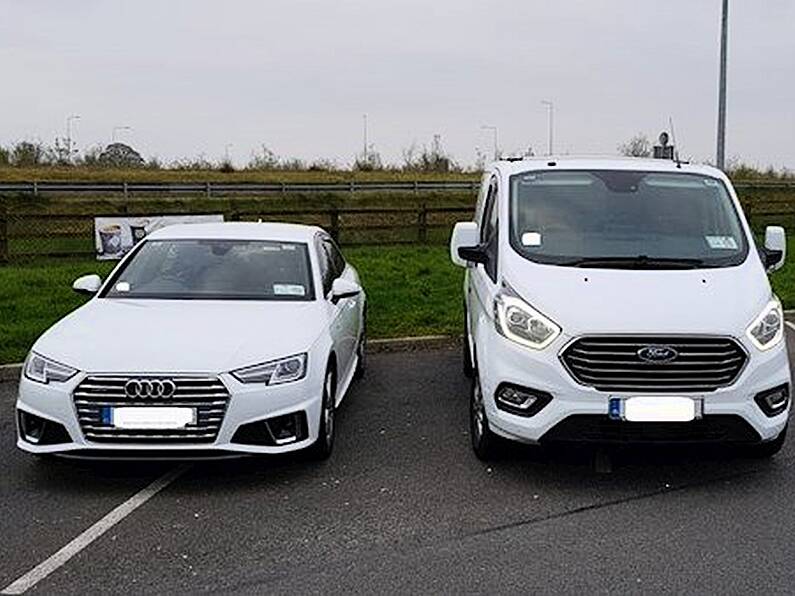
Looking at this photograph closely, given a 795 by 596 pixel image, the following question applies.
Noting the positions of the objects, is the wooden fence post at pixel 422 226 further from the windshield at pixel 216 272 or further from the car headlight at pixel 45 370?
the car headlight at pixel 45 370

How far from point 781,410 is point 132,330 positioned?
3.84 meters

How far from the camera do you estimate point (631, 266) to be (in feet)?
18.3

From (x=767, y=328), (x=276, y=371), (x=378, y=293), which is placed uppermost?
(x=767, y=328)

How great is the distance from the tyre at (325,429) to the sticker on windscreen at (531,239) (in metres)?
1.52

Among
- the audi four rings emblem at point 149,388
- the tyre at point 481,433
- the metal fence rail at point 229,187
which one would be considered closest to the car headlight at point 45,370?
the audi four rings emblem at point 149,388

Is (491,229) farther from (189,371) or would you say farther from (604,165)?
(189,371)

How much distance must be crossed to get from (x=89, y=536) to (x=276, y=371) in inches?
53.5

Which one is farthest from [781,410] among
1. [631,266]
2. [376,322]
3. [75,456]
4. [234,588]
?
[376,322]

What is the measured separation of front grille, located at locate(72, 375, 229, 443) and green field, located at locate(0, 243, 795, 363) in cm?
375

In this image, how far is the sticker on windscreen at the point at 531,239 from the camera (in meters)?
5.93

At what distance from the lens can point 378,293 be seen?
40.9ft

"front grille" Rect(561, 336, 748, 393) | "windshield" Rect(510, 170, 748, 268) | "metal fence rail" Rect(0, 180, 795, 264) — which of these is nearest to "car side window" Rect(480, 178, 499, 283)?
"windshield" Rect(510, 170, 748, 268)

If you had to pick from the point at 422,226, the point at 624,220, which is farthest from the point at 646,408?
the point at 422,226

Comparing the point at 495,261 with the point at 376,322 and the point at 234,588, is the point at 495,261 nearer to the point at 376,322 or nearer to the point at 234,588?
the point at 234,588
